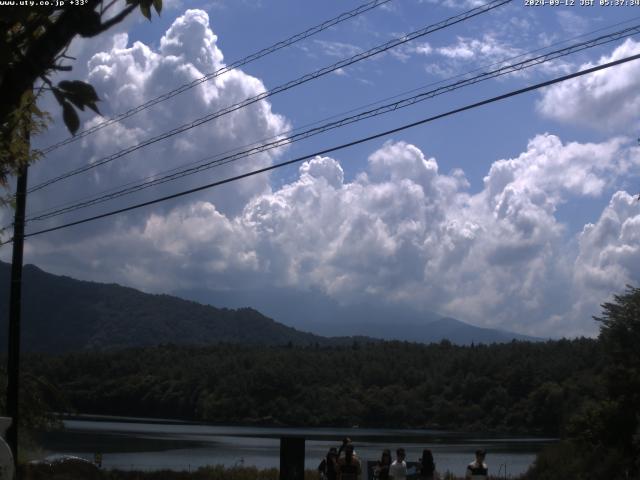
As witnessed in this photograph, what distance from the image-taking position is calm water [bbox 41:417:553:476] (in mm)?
50969

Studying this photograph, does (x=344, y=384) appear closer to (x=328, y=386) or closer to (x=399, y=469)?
(x=328, y=386)

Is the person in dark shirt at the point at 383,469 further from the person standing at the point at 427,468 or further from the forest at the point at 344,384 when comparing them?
the forest at the point at 344,384

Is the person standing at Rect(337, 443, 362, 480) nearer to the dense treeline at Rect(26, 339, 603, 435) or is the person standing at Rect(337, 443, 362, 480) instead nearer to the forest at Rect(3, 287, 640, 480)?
the forest at Rect(3, 287, 640, 480)

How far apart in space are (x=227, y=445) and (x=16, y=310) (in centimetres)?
5049

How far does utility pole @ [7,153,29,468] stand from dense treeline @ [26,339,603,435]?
64900mm

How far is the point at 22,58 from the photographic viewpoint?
4375 mm

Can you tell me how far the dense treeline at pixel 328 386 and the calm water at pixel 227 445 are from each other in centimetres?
339

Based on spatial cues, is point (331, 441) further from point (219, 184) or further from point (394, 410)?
point (219, 184)

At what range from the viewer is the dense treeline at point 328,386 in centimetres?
8762

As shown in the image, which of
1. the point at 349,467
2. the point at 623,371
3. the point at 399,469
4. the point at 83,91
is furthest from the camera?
the point at 623,371

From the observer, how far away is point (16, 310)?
21281 mm

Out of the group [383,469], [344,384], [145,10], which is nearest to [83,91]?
[145,10]

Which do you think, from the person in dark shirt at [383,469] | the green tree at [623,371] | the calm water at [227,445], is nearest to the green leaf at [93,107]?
the person in dark shirt at [383,469]

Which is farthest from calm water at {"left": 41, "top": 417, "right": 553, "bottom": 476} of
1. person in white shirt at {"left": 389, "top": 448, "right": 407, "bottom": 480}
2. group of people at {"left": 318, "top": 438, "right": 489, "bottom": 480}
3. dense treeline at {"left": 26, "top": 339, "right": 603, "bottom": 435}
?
person in white shirt at {"left": 389, "top": 448, "right": 407, "bottom": 480}
